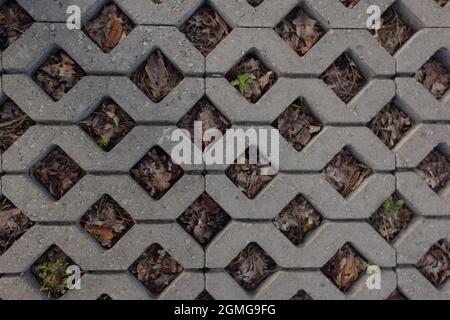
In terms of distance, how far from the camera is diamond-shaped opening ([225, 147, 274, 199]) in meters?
1.18

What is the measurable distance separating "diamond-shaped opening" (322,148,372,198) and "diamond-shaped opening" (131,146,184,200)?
0.38 meters

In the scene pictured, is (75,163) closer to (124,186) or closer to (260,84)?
(124,186)

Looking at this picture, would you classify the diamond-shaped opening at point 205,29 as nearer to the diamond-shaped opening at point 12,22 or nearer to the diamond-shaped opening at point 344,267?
the diamond-shaped opening at point 12,22

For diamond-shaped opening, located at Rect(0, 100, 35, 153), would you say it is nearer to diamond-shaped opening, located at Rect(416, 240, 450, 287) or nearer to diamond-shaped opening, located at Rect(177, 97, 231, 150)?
diamond-shaped opening, located at Rect(177, 97, 231, 150)

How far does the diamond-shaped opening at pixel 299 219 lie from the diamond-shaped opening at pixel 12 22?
0.79 metres

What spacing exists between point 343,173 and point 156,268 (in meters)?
0.53

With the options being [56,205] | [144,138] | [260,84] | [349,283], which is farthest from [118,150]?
[349,283]

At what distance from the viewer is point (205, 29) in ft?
3.91

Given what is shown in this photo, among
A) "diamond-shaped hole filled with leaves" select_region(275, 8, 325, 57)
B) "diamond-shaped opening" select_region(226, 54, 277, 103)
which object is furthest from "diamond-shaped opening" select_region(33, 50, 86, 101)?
"diamond-shaped hole filled with leaves" select_region(275, 8, 325, 57)

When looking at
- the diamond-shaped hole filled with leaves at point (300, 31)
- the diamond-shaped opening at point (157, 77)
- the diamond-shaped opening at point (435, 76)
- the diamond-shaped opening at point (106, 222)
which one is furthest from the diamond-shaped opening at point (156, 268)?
the diamond-shaped opening at point (435, 76)

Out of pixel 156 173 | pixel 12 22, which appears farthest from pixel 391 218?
pixel 12 22

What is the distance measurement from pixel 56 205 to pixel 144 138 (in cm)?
27

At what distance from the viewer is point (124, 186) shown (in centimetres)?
114

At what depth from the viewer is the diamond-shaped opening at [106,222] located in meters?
1.17
